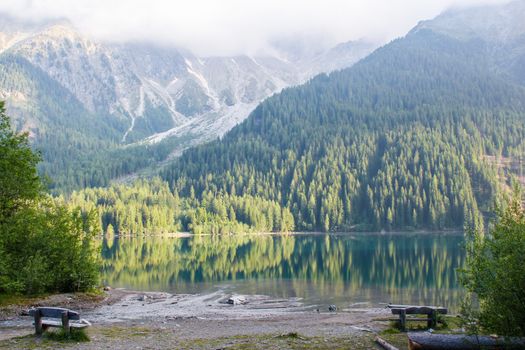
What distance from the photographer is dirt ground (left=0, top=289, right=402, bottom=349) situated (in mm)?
26172

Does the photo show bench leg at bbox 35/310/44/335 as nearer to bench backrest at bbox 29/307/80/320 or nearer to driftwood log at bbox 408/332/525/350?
bench backrest at bbox 29/307/80/320

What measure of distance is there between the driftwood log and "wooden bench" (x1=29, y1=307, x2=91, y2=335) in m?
16.2

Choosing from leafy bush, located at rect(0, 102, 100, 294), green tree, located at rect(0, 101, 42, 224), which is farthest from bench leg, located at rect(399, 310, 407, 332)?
green tree, located at rect(0, 101, 42, 224)

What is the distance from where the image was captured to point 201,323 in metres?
37.1

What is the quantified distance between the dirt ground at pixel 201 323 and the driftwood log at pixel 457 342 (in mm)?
5495

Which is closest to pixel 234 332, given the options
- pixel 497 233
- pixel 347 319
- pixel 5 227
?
pixel 347 319

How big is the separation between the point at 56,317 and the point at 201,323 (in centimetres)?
1229

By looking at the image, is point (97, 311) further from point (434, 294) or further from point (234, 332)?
point (434, 294)

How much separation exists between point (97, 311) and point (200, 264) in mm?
55747

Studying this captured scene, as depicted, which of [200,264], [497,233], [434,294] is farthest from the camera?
[200,264]

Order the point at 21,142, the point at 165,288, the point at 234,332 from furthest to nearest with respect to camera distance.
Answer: the point at 165,288, the point at 21,142, the point at 234,332

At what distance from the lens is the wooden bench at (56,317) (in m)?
26.3

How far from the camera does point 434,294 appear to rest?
59.2m

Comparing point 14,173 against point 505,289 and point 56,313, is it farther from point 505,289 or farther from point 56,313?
point 505,289
